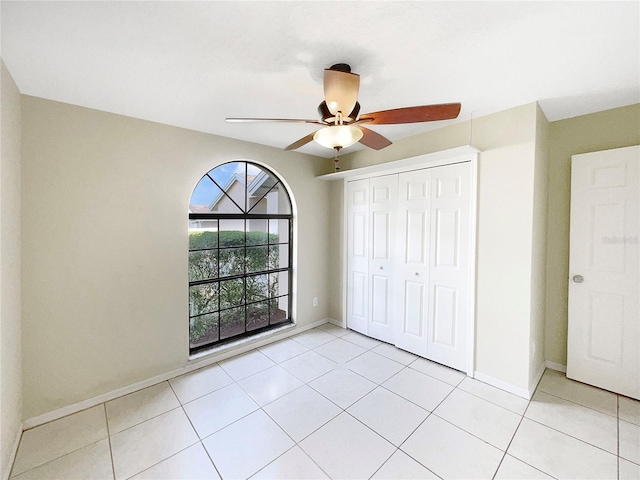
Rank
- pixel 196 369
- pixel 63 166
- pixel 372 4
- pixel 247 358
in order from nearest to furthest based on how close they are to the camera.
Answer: pixel 372 4
pixel 63 166
pixel 196 369
pixel 247 358

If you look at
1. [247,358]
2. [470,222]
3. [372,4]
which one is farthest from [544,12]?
[247,358]

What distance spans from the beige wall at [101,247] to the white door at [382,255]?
1.83 metres

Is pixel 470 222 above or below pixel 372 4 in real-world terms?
below

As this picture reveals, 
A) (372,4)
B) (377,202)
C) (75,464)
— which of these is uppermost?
(372,4)

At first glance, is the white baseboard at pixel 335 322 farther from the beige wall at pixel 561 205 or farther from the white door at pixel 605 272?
the white door at pixel 605 272

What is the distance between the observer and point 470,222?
2.42m

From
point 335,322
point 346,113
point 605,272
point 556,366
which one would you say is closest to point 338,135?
point 346,113

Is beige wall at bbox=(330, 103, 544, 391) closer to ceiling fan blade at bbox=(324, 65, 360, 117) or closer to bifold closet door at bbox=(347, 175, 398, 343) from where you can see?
bifold closet door at bbox=(347, 175, 398, 343)

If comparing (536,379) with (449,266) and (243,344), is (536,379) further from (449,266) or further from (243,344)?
(243,344)

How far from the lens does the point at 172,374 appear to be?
2.53m

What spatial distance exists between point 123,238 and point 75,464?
1551 millimetres

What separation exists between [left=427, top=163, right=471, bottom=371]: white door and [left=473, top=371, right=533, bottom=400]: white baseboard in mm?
134

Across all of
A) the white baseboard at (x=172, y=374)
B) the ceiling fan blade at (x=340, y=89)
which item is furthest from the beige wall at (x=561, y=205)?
the white baseboard at (x=172, y=374)

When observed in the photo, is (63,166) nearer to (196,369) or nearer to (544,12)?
(196,369)
